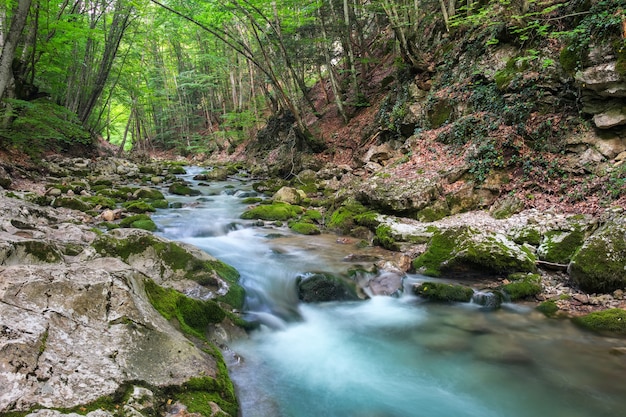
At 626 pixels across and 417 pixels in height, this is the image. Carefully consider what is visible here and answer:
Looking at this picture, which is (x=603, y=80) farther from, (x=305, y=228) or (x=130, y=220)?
(x=130, y=220)

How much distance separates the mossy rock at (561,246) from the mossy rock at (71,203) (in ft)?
35.5

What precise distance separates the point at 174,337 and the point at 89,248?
2658mm

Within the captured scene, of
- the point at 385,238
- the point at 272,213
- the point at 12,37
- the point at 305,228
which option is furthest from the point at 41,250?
the point at 272,213

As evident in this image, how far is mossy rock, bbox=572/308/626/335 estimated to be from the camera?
4.80 m

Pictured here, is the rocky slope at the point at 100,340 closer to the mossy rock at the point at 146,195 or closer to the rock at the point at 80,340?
the rock at the point at 80,340

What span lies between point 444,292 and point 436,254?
39.2 inches

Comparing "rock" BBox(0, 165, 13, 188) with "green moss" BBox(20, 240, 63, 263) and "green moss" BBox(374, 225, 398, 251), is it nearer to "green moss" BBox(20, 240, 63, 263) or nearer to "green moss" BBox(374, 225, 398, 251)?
"green moss" BBox(20, 240, 63, 263)

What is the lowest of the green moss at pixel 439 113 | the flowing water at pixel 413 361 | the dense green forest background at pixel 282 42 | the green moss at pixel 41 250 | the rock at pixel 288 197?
the flowing water at pixel 413 361

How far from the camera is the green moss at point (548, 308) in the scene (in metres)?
5.43

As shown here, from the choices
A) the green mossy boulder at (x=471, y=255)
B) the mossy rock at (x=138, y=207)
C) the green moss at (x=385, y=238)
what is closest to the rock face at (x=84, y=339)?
the green mossy boulder at (x=471, y=255)

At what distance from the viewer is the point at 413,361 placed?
4.80 metres

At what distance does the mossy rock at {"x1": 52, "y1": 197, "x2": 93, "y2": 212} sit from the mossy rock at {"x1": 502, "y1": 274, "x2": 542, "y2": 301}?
10180 mm

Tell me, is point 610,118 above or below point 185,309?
above

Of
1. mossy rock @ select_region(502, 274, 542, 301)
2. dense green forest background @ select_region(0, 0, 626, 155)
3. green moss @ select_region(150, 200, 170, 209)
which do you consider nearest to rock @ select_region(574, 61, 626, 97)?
dense green forest background @ select_region(0, 0, 626, 155)
